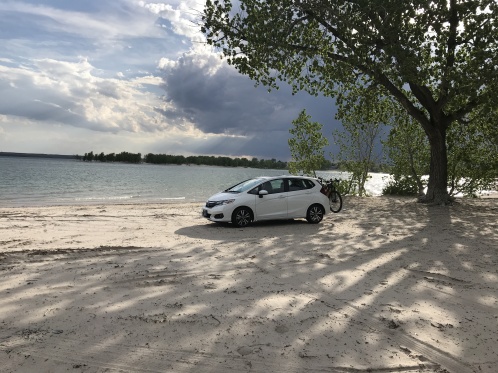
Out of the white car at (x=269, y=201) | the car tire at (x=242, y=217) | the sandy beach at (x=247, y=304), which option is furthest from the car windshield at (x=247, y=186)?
the sandy beach at (x=247, y=304)

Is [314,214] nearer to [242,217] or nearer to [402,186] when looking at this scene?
[242,217]

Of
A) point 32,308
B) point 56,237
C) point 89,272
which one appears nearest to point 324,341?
point 32,308

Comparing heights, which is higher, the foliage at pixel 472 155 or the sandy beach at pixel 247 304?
the foliage at pixel 472 155

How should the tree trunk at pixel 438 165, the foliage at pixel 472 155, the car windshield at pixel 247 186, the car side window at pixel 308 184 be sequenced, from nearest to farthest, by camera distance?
1. the car windshield at pixel 247 186
2. the car side window at pixel 308 184
3. the tree trunk at pixel 438 165
4. the foliage at pixel 472 155

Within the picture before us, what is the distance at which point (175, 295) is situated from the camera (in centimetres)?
553

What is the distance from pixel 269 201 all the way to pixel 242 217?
1030mm

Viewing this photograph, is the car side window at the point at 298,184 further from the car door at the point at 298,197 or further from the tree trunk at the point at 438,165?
the tree trunk at the point at 438,165

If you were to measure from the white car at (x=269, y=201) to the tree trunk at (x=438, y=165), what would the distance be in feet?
25.4

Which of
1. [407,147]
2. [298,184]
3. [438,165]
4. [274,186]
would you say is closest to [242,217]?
[274,186]

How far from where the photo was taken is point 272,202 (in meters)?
13.1

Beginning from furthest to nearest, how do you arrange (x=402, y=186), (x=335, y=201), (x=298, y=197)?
1. (x=402, y=186)
2. (x=335, y=201)
3. (x=298, y=197)

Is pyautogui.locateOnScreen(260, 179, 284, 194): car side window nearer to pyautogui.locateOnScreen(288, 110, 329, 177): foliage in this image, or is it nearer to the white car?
the white car

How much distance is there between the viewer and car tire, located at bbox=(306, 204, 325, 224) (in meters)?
13.7

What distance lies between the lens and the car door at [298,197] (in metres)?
13.4
